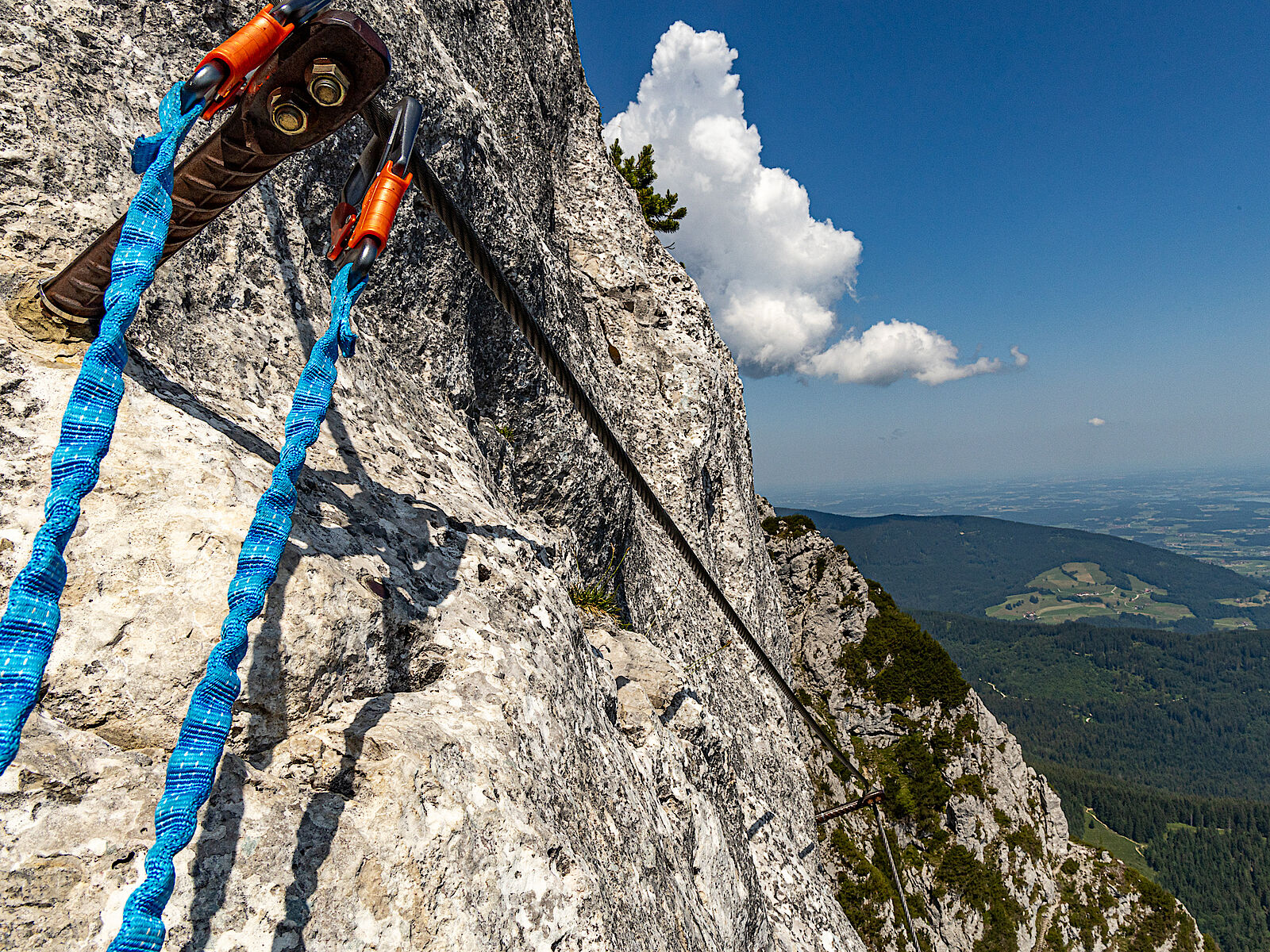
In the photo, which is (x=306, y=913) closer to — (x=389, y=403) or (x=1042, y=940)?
(x=389, y=403)

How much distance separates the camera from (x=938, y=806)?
36781 mm

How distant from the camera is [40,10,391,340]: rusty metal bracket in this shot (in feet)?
8.73

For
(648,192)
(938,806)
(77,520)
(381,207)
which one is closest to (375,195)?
(381,207)

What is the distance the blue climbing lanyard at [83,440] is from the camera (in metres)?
1.76

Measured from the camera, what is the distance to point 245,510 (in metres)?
4.01

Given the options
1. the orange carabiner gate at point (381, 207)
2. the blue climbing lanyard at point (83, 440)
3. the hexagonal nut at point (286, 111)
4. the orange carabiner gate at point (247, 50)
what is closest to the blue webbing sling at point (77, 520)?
the blue climbing lanyard at point (83, 440)

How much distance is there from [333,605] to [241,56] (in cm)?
329

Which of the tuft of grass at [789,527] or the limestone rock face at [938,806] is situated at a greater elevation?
the tuft of grass at [789,527]

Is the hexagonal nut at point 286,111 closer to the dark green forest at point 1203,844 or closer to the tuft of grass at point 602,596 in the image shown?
the tuft of grass at point 602,596

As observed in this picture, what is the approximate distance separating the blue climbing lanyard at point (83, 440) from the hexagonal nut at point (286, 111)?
0.97 feet

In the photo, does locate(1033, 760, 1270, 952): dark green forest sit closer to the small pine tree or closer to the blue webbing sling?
the small pine tree

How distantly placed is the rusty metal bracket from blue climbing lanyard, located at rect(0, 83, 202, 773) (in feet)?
0.65

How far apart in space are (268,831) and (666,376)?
667 inches

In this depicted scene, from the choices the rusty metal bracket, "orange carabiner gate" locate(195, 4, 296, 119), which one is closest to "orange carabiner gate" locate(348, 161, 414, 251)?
the rusty metal bracket
